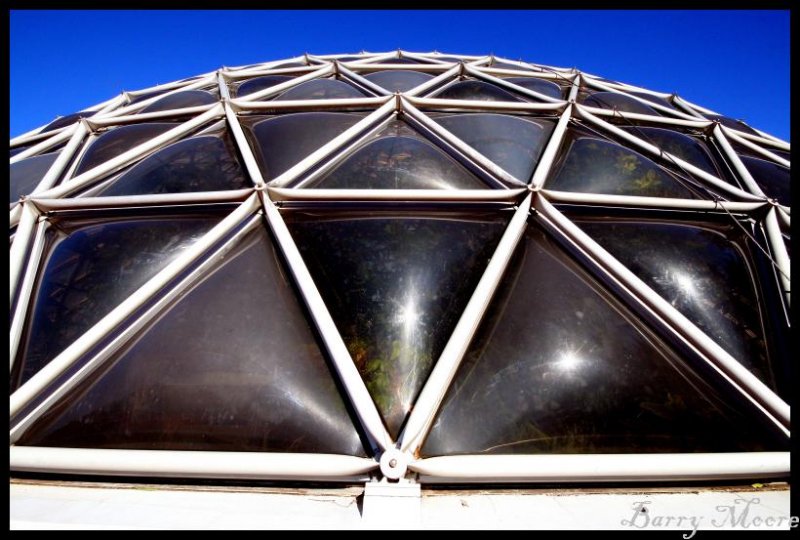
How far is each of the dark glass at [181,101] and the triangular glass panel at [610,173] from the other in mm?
6779

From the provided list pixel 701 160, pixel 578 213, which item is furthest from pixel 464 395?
pixel 701 160

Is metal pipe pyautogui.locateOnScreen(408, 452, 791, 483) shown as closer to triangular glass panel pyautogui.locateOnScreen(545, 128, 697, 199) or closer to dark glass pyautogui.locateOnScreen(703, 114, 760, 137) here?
triangular glass panel pyautogui.locateOnScreen(545, 128, 697, 199)

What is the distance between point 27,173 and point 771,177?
41.0ft

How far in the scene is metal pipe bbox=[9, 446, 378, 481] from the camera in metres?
2.59

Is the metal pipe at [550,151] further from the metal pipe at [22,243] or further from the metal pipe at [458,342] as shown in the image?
the metal pipe at [22,243]

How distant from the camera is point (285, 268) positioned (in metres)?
3.69

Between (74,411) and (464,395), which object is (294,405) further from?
(74,411)

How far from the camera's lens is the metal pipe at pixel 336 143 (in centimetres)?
456

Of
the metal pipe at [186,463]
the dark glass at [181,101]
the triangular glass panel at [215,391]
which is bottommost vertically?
the metal pipe at [186,463]

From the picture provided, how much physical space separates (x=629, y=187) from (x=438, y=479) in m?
4.29

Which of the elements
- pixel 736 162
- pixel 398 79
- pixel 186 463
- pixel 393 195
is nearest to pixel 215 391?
pixel 186 463

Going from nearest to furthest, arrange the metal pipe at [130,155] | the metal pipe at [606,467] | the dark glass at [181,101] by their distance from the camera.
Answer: the metal pipe at [606,467], the metal pipe at [130,155], the dark glass at [181,101]

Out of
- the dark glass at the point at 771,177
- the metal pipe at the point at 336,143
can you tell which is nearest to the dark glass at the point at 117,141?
the metal pipe at the point at 336,143

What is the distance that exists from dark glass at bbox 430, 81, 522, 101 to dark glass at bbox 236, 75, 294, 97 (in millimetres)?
3728
